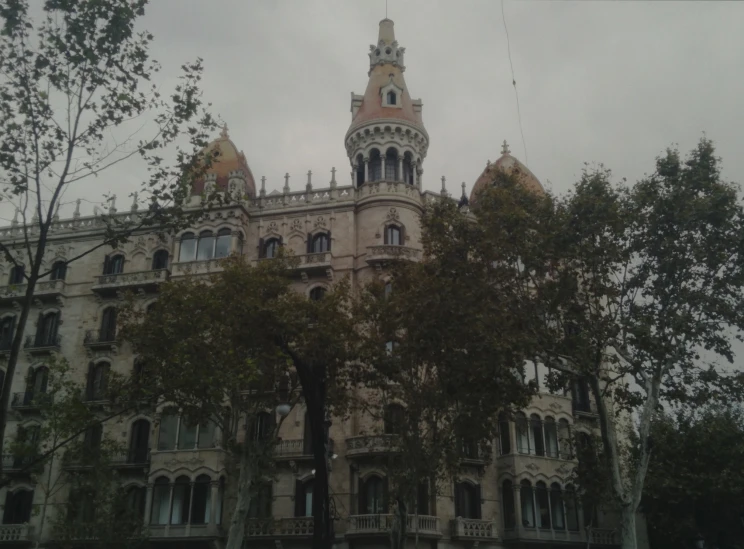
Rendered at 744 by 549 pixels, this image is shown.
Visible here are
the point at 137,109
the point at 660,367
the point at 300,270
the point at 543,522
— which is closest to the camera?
the point at 137,109

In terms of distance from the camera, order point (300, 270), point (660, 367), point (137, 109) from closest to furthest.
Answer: point (137, 109) < point (660, 367) < point (300, 270)

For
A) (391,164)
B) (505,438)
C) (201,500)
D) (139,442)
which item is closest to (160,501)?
(201,500)

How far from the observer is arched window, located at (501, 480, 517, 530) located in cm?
3244

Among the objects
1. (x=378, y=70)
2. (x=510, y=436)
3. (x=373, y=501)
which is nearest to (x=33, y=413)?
(x=373, y=501)

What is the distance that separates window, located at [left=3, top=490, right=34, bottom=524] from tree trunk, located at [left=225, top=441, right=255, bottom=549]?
647 inches

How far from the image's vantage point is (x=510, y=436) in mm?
33562

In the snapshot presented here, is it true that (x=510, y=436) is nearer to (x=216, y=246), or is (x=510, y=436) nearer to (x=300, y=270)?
(x=300, y=270)

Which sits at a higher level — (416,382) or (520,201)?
(520,201)

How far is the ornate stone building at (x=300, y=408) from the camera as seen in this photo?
31.6 metres

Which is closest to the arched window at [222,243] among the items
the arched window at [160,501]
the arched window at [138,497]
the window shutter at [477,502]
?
the arched window at [160,501]

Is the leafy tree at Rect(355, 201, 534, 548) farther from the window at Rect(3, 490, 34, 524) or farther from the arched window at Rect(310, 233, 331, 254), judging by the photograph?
the window at Rect(3, 490, 34, 524)

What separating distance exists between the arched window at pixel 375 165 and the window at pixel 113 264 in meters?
14.5

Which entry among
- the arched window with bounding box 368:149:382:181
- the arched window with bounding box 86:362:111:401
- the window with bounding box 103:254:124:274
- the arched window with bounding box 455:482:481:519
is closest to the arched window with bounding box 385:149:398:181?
the arched window with bounding box 368:149:382:181

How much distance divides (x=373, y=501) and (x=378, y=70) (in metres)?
24.4
